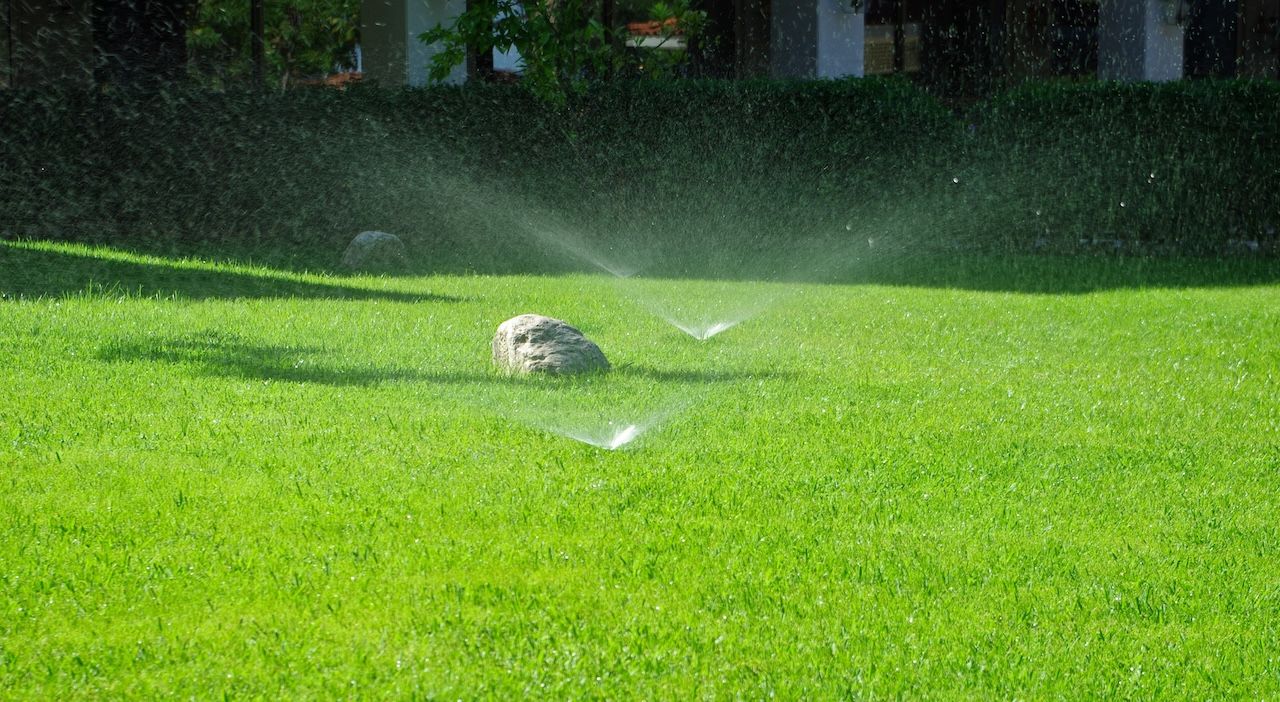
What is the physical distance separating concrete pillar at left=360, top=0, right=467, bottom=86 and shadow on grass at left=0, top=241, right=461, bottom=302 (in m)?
6.44

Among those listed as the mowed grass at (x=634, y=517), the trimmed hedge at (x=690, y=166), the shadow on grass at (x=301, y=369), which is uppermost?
the trimmed hedge at (x=690, y=166)

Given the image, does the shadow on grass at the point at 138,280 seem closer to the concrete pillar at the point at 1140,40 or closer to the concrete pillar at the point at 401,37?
the concrete pillar at the point at 401,37

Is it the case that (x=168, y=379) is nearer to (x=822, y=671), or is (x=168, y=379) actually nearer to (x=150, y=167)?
(x=822, y=671)

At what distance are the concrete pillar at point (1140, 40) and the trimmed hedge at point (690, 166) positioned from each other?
5.75 meters

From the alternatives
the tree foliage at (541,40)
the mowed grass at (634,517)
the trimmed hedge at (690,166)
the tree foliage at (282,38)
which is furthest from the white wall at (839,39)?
the mowed grass at (634,517)

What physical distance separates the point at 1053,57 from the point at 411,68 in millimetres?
10087

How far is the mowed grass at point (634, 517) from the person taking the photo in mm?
3695

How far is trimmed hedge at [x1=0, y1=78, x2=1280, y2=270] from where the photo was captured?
569 inches

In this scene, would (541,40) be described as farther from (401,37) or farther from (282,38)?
(282,38)

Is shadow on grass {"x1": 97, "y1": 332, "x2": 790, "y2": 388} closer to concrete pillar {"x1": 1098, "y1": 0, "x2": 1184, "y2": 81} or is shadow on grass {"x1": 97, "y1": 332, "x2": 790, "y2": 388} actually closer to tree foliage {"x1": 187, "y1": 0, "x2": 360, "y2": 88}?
tree foliage {"x1": 187, "y1": 0, "x2": 360, "y2": 88}

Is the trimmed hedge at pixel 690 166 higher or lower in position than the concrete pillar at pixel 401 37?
lower

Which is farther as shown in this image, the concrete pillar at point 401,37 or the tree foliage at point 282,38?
the tree foliage at point 282,38

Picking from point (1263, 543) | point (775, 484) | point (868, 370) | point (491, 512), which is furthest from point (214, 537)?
point (868, 370)

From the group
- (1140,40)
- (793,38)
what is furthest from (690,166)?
(1140,40)
